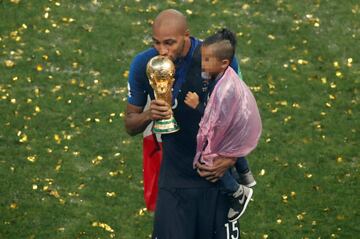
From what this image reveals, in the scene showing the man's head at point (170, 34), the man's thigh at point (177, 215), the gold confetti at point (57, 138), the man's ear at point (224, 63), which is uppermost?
the man's head at point (170, 34)

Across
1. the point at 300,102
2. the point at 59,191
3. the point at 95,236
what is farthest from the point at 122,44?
the point at 95,236

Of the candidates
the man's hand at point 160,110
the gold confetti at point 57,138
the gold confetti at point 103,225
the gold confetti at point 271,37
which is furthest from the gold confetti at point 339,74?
the man's hand at point 160,110

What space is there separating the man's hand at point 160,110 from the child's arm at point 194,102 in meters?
0.23

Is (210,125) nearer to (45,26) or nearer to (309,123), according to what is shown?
(309,123)

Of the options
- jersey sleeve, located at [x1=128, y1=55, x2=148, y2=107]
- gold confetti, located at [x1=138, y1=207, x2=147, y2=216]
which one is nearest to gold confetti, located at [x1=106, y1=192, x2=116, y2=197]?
gold confetti, located at [x1=138, y1=207, x2=147, y2=216]

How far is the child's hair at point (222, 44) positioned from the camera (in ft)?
25.7

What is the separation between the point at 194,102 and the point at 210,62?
393mm

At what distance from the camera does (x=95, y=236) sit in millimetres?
11578

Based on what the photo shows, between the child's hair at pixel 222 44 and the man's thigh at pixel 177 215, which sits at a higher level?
Result: the child's hair at pixel 222 44

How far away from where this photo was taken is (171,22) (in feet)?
26.4

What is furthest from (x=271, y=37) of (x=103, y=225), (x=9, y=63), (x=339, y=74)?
(x=103, y=225)

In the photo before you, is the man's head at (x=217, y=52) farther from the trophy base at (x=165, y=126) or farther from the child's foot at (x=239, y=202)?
the child's foot at (x=239, y=202)

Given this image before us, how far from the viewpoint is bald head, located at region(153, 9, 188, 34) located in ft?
26.3

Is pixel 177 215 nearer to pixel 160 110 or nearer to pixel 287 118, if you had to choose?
pixel 160 110
